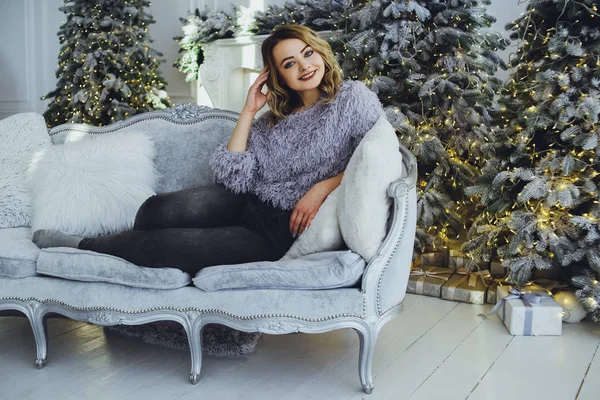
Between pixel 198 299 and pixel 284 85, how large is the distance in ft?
3.02

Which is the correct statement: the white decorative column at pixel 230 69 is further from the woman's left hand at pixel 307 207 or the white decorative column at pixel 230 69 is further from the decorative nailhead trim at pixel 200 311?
the decorative nailhead trim at pixel 200 311

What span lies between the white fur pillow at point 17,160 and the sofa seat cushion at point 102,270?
52cm

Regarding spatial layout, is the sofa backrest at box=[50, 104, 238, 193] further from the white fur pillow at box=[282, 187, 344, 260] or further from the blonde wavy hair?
the white fur pillow at box=[282, 187, 344, 260]

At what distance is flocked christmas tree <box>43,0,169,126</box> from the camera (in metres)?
4.21

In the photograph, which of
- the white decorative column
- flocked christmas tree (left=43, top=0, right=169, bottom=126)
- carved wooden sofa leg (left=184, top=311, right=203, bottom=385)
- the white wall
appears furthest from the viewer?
the white wall

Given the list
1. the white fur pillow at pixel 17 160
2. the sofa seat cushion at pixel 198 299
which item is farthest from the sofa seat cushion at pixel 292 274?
the white fur pillow at pixel 17 160

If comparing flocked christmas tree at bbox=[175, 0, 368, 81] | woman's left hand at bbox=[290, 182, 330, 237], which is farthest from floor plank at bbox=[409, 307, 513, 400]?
flocked christmas tree at bbox=[175, 0, 368, 81]

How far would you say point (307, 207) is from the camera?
82.7 inches

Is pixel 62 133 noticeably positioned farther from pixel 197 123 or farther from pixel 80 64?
pixel 80 64

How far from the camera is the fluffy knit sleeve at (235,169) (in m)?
2.30

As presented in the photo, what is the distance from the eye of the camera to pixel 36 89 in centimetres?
595

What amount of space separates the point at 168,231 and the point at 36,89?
458cm

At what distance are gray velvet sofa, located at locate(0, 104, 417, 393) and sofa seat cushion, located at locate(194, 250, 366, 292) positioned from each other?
23 mm

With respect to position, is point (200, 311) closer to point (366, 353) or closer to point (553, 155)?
point (366, 353)
